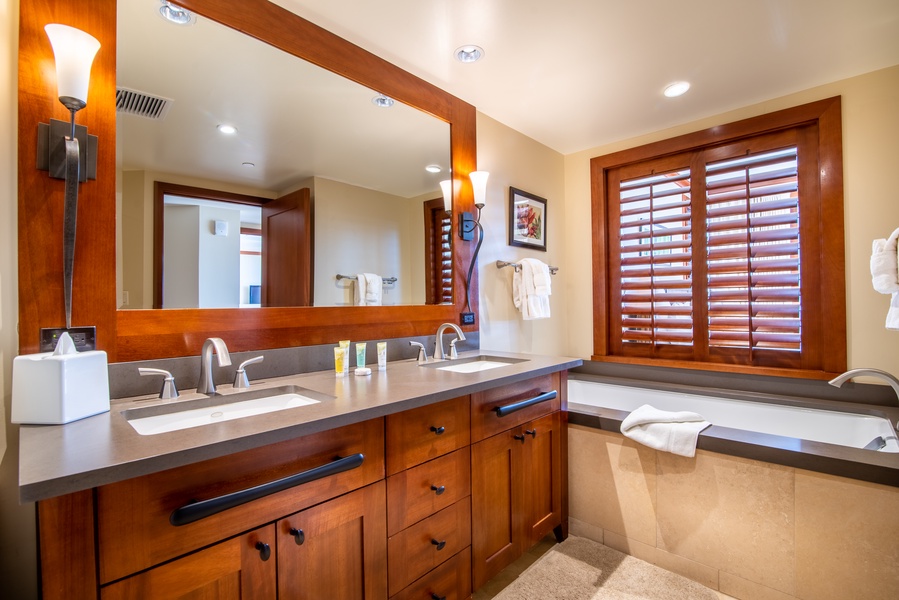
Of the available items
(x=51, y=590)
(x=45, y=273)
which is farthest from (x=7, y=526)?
(x=45, y=273)

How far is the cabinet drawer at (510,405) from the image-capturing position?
5.15 feet

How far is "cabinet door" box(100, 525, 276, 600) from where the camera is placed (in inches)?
32.7

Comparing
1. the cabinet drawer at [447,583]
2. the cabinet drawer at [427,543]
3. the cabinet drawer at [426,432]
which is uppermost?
the cabinet drawer at [426,432]

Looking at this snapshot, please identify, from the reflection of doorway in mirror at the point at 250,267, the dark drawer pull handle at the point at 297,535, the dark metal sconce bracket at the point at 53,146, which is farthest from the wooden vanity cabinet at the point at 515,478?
the dark metal sconce bracket at the point at 53,146

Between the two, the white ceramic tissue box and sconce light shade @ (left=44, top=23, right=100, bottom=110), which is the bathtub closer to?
the white ceramic tissue box

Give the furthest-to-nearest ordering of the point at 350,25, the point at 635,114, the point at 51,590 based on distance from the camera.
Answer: the point at 635,114 → the point at 350,25 → the point at 51,590

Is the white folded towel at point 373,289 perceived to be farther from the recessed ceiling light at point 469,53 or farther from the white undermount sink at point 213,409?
the recessed ceiling light at point 469,53

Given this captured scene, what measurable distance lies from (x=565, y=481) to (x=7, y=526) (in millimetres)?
2033

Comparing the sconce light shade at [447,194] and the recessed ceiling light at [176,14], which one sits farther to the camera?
the sconce light shade at [447,194]

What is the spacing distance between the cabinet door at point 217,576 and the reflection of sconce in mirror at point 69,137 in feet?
2.37

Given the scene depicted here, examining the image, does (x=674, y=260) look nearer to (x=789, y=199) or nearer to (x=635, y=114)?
(x=789, y=199)

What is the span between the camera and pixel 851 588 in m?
1.47

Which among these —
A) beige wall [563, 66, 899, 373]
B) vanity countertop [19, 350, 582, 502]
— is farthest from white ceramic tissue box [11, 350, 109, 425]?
beige wall [563, 66, 899, 373]

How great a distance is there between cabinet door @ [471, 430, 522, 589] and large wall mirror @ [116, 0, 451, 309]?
0.85 meters
